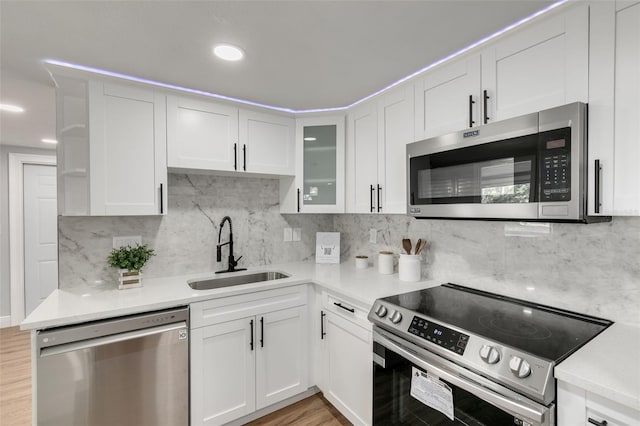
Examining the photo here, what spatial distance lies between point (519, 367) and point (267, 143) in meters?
2.09

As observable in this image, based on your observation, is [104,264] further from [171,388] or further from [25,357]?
Result: [25,357]

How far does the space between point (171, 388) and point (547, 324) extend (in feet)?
6.45

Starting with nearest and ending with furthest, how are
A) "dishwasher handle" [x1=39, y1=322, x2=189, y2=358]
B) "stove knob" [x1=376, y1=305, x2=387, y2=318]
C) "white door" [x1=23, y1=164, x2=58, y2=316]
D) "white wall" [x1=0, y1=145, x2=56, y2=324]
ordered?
"dishwasher handle" [x1=39, y1=322, x2=189, y2=358], "stove knob" [x1=376, y1=305, x2=387, y2=318], "white wall" [x1=0, y1=145, x2=56, y2=324], "white door" [x1=23, y1=164, x2=58, y2=316]

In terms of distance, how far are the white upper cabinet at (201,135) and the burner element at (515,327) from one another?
6.16 feet

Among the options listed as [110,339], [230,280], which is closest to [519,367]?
[110,339]

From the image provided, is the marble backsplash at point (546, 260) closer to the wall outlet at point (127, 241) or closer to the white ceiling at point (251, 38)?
the white ceiling at point (251, 38)

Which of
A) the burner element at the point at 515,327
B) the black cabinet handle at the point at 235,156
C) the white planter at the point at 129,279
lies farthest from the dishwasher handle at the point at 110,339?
the burner element at the point at 515,327

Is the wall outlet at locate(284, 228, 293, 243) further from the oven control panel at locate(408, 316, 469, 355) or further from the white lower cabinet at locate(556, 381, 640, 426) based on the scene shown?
the white lower cabinet at locate(556, 381, 640, 426)

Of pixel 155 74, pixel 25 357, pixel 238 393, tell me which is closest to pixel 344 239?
pixel 238 393

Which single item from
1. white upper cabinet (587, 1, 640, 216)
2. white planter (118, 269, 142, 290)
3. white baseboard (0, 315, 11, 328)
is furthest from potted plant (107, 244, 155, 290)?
white baseboard (0, 315, 11, 328)

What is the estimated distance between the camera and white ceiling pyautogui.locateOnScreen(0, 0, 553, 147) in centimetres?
123

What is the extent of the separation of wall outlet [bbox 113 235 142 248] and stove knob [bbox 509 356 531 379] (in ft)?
7.55

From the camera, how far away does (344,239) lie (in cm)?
296

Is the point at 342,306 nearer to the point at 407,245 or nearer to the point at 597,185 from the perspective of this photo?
the point at 407,245
